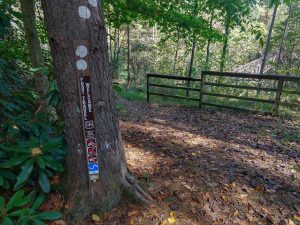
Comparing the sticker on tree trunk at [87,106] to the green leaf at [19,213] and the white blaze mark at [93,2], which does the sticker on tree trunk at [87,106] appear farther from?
the green leaf at [19,213]

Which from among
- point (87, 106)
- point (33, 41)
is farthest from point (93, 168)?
point (33, 41)

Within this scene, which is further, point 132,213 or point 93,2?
point 132,213

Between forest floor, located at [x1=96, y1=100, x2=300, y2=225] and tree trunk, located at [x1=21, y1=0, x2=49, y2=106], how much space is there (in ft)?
5.29

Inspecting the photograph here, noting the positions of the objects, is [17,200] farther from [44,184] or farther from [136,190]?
[136,190]

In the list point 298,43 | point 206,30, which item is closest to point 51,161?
point 206,30

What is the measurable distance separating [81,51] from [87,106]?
45cm

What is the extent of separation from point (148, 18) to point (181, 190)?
149 inches

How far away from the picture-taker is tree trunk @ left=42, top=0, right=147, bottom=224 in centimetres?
192

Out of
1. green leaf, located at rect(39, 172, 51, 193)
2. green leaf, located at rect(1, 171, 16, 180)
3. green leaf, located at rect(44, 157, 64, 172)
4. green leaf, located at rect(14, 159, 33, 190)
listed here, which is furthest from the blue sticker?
green leaf, located at rect(1, 171, 16, 180)

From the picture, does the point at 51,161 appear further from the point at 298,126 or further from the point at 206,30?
the point at 298,126

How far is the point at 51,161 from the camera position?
2119mm

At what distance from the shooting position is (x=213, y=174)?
10.3ft

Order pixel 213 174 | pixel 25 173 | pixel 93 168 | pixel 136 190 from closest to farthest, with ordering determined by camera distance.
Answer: pixel 25 173 < pixel 93 168 < pixel 136 190 < pixel 213 174

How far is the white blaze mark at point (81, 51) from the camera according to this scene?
1.96 m
